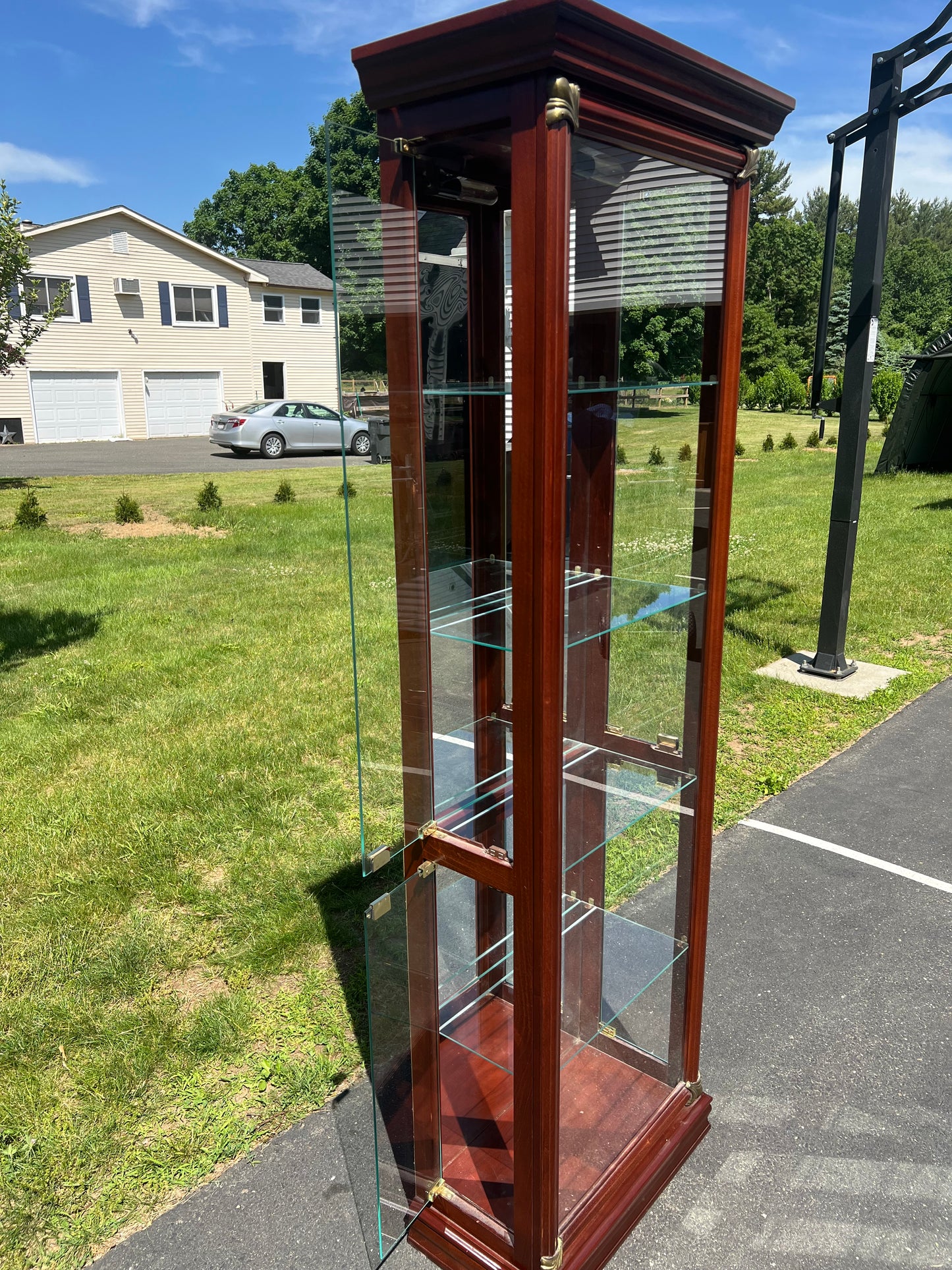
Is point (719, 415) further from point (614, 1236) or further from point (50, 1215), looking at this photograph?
point (50, 1215)

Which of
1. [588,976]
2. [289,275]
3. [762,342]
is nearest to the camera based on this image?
[588,976]

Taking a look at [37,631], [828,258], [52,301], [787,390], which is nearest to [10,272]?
[37,631]

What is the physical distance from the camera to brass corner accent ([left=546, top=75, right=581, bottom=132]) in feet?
4.14

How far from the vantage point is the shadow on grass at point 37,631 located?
6375 mm

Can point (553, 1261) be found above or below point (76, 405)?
below

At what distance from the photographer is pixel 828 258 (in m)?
4.23

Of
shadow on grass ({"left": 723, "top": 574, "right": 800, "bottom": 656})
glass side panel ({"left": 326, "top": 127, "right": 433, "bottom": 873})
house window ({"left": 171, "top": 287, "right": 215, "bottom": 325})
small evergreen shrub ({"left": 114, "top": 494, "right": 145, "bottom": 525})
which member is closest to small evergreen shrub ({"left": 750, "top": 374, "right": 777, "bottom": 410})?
house window ({"left": 171, "top": 287, "right": 215, "bottom": 325})

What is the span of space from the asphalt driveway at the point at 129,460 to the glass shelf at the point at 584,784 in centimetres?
1514

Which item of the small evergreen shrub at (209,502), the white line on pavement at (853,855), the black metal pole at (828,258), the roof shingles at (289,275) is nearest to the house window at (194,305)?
the roof shingles at (289,275)

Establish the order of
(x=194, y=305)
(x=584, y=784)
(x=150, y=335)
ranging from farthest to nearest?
(x=194, y=305) → (x=150, y=335) → (x=584, y=784)

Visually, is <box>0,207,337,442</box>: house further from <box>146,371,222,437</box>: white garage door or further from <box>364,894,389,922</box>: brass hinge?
<box>364,894,389,922</box>: brass hinge

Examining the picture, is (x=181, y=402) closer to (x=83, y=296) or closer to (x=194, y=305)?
(x=194, y=305)

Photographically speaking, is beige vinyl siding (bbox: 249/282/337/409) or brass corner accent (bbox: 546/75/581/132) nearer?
brass corner accent (bbox: 546/75/581/132)

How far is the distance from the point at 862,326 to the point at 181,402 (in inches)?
998
